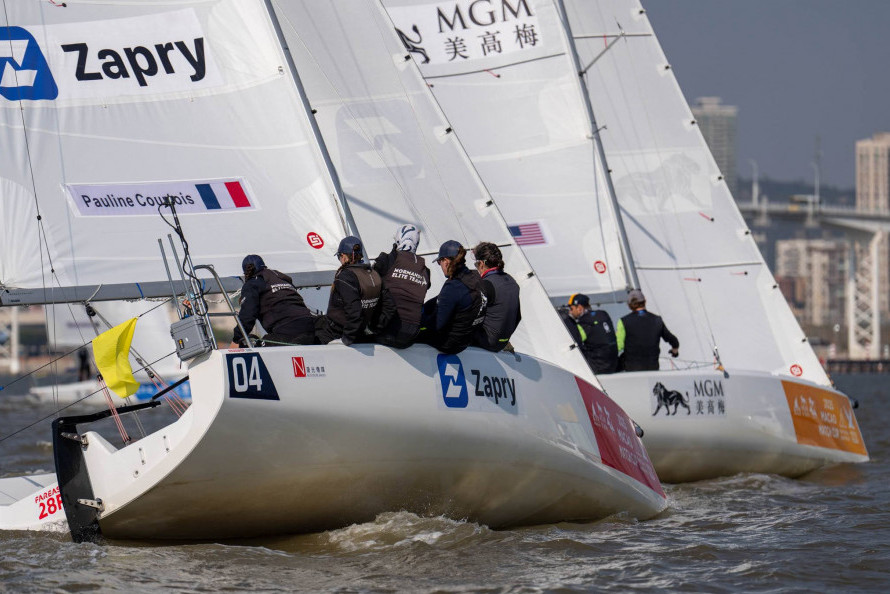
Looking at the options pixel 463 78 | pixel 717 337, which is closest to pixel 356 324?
pixel 463 78

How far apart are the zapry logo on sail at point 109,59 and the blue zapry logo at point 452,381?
91.6 inches

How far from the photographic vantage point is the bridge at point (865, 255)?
234 ft

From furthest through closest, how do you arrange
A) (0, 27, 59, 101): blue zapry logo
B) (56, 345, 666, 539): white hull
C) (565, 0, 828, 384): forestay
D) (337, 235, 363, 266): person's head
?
(565, 0, 828, 384): forestay, (0, 27, 59, 101): blue zapry logo, (337, 235, 363, 266): person's head, (56, 345, 666, 539): white hull

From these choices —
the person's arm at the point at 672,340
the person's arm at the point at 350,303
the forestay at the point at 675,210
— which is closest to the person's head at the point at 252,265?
the person's arm at the point at 350,303

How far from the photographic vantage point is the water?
→ 5.68 metres

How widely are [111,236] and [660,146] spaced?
7430mm

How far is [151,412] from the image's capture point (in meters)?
22.0

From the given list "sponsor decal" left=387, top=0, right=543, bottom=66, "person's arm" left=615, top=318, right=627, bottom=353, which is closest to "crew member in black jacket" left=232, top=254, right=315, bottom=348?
"person's arm" left=615, top=318, right=627, bottom=353

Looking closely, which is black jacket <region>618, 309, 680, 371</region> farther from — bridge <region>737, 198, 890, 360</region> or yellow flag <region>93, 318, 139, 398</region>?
bridge <region>737, 198, 890, 360</region>

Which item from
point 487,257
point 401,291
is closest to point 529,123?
point 487,257

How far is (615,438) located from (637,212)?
6060mm

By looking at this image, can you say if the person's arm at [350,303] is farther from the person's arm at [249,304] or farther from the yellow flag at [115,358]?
the yellow flag at [115,358]

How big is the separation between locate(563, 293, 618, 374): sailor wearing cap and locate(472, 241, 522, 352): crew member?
3.03m

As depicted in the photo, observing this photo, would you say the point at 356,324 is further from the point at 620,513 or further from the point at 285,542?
the point at 620,513
